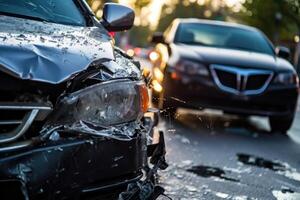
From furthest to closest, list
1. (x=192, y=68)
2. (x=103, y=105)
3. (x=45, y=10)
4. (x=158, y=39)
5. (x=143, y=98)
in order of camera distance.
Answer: (x=158, y=39)
(x=192, y=68)
(x=45, y=10)
(x=143, y=98)
(x=103, y=105)

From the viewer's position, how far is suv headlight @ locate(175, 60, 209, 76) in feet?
25.3

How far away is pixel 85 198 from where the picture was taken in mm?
2795

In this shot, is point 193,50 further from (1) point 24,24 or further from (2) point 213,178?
(1) point 24,24

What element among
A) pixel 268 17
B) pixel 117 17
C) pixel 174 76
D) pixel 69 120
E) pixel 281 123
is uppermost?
pixel 117 17

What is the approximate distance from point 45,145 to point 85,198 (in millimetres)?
340

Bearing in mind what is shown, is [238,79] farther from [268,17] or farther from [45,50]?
[268,17]

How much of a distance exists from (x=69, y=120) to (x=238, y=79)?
5207mm

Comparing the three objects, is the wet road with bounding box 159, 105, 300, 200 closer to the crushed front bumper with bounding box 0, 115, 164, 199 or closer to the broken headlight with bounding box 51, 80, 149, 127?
the broken headlight with bounding box 51, 80, 149, 127

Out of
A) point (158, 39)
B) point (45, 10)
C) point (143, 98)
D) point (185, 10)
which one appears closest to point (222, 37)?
point (158, 39)

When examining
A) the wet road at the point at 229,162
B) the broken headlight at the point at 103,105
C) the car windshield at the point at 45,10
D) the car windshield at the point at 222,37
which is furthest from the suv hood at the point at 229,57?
the broken headlight at the point at 103,105

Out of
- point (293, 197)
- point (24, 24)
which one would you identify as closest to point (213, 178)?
point (293, 197)

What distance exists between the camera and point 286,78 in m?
8.08

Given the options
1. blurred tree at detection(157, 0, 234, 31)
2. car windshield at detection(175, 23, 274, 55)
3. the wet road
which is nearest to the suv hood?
car windshield at detection(175, 23, 274, 55)

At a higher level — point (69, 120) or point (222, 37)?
point (69, 120)
